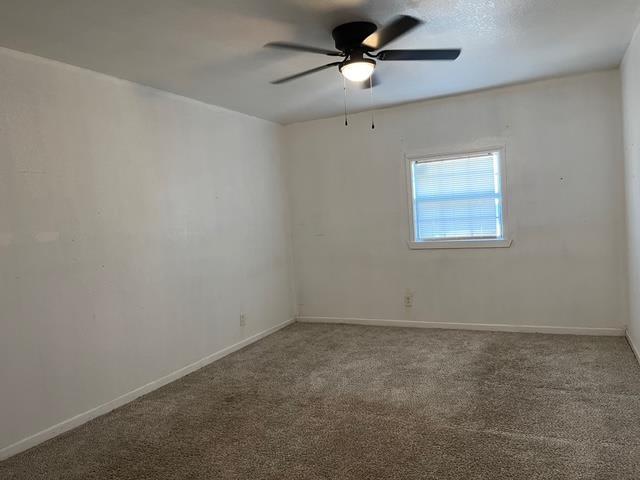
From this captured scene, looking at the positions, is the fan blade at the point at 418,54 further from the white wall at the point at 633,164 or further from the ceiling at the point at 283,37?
the white wall at the point at 633,164

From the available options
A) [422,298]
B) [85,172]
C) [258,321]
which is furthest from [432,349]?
[85,172]

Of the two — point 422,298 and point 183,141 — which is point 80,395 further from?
point 422,298

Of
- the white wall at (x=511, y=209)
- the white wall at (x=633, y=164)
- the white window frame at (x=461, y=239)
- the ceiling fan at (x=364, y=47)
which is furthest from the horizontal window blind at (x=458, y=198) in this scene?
the ceiling fan at (x=364, y=47)

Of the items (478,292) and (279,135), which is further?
(279,135)

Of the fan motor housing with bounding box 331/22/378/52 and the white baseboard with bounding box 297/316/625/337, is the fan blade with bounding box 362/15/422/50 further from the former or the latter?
the white baseboard with bounding box 297/316/625/337

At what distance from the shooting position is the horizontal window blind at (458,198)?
4.59 m

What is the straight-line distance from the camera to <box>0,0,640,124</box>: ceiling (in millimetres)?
2426

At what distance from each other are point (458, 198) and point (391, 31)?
2.38 m

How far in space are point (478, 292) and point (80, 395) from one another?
11.8ft

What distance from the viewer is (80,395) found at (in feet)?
10.0

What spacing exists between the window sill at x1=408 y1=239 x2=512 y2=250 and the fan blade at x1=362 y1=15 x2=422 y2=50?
2404 millimetres

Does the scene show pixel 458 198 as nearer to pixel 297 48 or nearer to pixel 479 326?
pixel 479 326

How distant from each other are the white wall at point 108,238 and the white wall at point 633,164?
3.34 m

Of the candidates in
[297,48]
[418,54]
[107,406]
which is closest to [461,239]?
[418,54]
